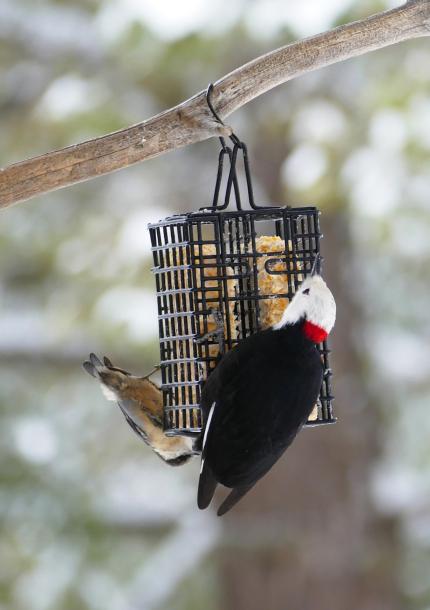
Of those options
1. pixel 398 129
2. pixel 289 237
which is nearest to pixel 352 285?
pixel 398 129

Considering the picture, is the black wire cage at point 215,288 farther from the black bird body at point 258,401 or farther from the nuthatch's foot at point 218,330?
the black bird body at point 258,401

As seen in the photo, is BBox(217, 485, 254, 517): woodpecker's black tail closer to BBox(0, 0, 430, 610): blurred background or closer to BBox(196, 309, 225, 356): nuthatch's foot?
BBox(196, 309, 225, 356): nuthatch's foot

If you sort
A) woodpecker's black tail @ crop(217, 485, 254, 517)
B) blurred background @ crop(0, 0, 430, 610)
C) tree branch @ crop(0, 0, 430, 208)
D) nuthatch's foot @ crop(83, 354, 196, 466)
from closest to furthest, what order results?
tree branch @ crop(0, 0, 430, 208)
woodpecker's black tail @ crop(217, 485, 254, 517)
nuthatch's foot @ crop(83, 354, 196, 466)
blurred background @ crop(0, 0, 430, 610)

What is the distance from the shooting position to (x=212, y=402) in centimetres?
371

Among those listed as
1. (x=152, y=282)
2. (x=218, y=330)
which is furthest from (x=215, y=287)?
(x=152, y=282)

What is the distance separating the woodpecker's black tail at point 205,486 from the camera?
12.1ft

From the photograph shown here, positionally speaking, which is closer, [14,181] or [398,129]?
[14,181]

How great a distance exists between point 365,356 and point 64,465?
2697 mm

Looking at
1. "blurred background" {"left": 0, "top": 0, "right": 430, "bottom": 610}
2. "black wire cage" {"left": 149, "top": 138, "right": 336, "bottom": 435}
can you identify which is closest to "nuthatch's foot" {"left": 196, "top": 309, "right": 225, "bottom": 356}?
"black wire cage" {"left": 149, "top": 138, "right": 336, "bottom": 435}

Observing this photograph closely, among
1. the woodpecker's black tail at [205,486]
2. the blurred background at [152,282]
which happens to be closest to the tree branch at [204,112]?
the woodpecker's black tail at [205,486]

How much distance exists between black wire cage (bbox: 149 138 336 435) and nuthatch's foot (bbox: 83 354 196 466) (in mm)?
182

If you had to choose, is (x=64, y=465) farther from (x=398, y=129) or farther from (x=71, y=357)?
(x=398, y=129)

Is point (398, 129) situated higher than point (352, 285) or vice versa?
point (398, 129)

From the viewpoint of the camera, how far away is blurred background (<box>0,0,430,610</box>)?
26.9ft
